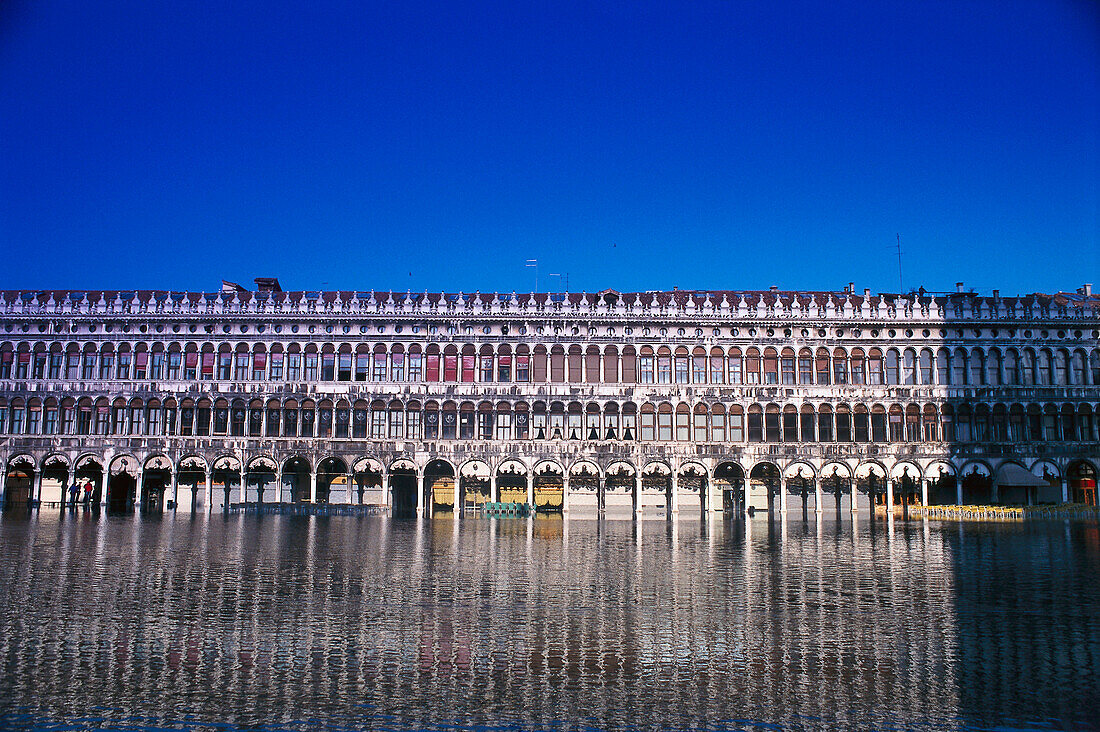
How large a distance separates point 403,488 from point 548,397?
42.3ft

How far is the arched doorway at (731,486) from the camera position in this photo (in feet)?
213

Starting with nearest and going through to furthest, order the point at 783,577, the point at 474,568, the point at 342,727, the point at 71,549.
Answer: the point at 342,727 → the point at 783,577 → the point at 474,568 → the point at 71,549

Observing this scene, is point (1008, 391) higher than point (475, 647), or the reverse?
point (1008, 391)

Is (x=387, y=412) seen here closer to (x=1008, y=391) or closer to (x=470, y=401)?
(x=470, y=401)

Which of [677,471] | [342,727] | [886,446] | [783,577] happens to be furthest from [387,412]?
[342,727]

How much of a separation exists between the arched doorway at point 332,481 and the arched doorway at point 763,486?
28.7 metres

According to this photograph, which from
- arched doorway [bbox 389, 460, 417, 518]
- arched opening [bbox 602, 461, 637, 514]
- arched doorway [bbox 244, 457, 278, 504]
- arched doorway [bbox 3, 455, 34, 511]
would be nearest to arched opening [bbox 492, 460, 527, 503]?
arched doorway [bbox 389, 460, 417, 518]

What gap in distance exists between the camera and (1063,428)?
65500 mm

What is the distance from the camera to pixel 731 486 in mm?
66938

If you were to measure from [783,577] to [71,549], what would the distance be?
20.8m

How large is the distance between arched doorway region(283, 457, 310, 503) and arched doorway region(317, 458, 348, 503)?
3.68 feet

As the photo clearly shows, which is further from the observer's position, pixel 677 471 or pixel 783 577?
pixel 677 471

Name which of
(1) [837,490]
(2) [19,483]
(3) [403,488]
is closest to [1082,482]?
(1) [837,490]

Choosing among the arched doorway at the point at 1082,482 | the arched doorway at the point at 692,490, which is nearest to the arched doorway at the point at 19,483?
the arched doorway at the point at 692,490
